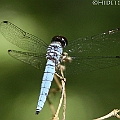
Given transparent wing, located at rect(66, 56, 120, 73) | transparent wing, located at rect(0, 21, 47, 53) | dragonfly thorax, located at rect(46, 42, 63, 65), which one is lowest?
transparent wing, located at rect(66, 56, 120, 73)

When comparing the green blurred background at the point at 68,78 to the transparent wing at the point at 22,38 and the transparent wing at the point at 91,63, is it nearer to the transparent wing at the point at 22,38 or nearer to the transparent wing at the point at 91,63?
the transparent wing at the point at 22,38

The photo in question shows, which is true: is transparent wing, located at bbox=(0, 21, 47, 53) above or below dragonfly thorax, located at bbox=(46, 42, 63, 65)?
above

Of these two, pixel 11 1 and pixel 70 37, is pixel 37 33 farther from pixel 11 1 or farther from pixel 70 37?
pixel 11 1

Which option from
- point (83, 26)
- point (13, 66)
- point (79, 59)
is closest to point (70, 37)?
point (83, 26)

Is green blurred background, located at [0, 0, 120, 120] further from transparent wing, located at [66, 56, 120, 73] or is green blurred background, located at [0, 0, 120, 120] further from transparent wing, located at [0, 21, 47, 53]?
transparent wing, located at [66, 56, 120, 73]

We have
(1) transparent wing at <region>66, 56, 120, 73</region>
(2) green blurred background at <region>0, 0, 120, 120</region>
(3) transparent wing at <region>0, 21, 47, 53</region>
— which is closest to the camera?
(1) transparent wing at <region>66, 56, 120, 73</region>

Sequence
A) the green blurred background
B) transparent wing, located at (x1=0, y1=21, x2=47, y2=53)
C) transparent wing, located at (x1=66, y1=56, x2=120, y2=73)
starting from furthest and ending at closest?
1. the green blurred background
2. transparent wing, located at (x1=0, y1=21, x2=47, y2=53)
3. transparent wing, located at (x1=66, y1=56, x2=120, y2=73)

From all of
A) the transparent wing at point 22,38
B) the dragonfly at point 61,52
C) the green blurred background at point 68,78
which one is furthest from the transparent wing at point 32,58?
the green blurred background at point 68,78

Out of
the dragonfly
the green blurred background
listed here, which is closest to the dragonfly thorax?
the dragonfly
